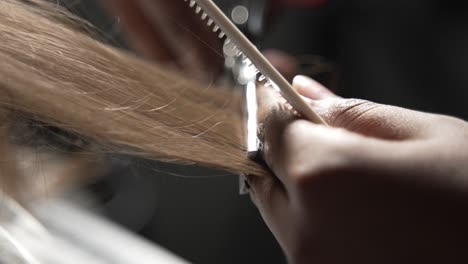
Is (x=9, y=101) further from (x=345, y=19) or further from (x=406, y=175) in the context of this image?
(x=345, y=19)

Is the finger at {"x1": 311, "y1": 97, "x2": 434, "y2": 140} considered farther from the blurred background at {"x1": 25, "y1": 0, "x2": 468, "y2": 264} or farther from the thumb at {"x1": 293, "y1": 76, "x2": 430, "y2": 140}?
the blurred background at {"x1": 25, "y1": 0, "x2": 468, "y2": 264}

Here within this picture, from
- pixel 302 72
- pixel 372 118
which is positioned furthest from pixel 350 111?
pixel 302 72

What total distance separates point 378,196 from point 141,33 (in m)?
0.63

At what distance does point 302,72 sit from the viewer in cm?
83

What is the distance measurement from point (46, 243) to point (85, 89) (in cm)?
24

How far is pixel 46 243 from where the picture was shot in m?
0.55

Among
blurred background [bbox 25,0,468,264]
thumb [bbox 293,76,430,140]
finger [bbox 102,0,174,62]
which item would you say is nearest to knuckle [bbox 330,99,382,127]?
thumb [bbox 293,76,430,140]

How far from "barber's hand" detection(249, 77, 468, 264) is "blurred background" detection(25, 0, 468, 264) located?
1.26 feet

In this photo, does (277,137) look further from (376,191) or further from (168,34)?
(168,34)

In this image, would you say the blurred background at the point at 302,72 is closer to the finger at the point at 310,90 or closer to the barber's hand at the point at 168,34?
the barber's hand at the point at 168,34

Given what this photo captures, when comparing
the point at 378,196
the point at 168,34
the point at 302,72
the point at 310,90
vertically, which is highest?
the point at 168,34

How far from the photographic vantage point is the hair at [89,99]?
365 mm

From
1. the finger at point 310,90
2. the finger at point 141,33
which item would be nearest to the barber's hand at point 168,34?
the finger at point 141,33

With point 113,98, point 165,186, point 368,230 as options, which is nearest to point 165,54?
point 165,186
